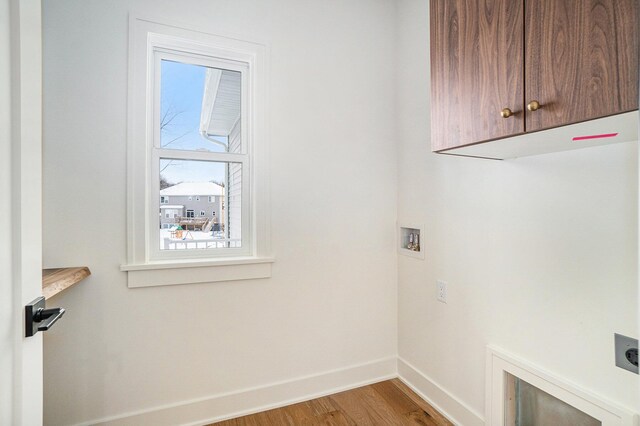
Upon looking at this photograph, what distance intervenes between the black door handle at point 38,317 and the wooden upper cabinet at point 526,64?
1.40m

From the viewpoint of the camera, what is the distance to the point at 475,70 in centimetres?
115

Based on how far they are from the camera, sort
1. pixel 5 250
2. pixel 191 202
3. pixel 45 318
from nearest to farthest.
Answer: pixel 5 250 < pixel 45 318 < pixel 191 202

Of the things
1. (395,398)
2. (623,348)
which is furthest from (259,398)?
(623,348)

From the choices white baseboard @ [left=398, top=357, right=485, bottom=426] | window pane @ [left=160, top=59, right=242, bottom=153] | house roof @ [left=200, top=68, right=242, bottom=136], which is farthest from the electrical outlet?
house roof @ [left=200, top=68, right=242, bottom=136]

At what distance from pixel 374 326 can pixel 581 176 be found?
1512 millimetres

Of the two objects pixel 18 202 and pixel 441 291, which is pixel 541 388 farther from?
pixel 18 202

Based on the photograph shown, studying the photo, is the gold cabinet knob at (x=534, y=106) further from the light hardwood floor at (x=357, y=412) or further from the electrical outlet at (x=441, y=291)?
the light hardwood floor at (x=357, y=412)

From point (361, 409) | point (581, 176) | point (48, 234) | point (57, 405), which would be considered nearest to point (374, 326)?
point (361, 409)

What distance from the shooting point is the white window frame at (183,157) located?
1691mm

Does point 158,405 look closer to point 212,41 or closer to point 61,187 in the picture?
point 61,187

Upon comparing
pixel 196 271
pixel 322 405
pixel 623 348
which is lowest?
pixel 322 405

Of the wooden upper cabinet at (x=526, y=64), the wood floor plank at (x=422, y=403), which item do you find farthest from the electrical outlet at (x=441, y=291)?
the wooden upper cabinet at (x=526, y=64)

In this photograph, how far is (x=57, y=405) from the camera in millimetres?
1584

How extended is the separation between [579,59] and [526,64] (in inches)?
5.9
